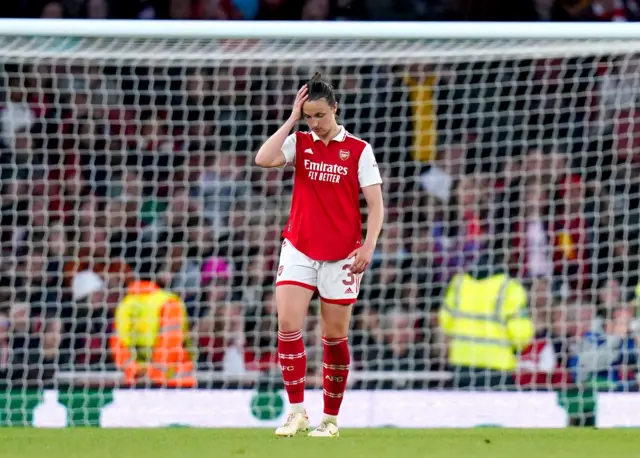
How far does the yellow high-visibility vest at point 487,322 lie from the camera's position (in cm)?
816

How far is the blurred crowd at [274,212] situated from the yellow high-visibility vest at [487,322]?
16 cm

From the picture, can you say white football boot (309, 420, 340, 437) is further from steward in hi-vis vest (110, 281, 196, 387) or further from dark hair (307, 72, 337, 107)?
steward in hi-vis vest (110, 281, 196, 387)

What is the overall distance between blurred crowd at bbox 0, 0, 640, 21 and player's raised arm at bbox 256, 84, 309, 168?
5.36m

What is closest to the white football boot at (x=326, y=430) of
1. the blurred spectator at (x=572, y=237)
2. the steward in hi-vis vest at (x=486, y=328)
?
the steward in hi-vis vest at (x=486, y=328)

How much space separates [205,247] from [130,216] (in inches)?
24.0

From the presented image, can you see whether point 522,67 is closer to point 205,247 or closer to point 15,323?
point 205,247

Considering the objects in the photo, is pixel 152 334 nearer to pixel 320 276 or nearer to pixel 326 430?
pixel 326 430

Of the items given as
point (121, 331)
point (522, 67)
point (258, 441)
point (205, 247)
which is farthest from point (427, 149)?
point (258, 441)

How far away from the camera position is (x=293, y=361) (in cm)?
538

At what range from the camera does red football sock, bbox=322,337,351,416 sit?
551 centimetres

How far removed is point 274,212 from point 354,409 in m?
2.43

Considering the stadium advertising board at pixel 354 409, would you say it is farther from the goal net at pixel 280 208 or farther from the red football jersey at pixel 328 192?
the red football jersey at pixel 328 192

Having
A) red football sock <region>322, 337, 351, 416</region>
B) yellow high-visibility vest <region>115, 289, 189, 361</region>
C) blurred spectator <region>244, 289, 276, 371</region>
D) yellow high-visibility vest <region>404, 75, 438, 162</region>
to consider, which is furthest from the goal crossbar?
yellow high-visibility vest <region>404, 75, 438, 162</region>

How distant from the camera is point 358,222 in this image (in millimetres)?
5426
